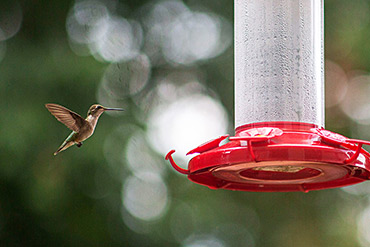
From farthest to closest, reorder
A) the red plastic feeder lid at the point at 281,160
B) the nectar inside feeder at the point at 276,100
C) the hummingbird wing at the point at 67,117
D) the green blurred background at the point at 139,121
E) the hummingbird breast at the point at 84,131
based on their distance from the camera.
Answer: the green blurred background at the point at 139,121 < the hummingbird breast at the point at 84,131 < the hummingbird wing at the point at 67,117 < the nectar inside feeder at the point at 276,100 < the red plastic feeder lid at the point at 281,160

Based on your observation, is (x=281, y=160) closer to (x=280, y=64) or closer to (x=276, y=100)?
(x=276, y=100)

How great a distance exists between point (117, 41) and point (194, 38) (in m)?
1.43

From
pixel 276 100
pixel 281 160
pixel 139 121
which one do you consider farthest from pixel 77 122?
pixel 139 121

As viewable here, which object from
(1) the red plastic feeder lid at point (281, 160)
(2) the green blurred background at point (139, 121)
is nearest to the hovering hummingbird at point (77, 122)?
(1) the red plastic feeder lid at point (281, 160)

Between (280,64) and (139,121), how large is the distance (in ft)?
17.3

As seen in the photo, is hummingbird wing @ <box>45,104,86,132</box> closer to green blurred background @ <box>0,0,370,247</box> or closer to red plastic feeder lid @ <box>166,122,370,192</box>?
red plastic feeder lid @ <box>166,122,370,192</box>

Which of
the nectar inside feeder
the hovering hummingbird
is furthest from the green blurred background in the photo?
the nectar inside feeder

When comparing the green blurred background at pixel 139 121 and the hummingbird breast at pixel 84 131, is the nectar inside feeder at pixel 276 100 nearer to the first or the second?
the hummingbird breast at pixel 84 131

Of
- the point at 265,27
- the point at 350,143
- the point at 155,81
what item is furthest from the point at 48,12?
the point at 350,143

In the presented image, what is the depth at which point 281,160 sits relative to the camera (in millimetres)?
2955

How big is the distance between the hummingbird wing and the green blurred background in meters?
3.14

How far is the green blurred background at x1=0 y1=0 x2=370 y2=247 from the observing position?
7.89 metres

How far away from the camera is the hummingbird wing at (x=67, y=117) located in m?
4.32

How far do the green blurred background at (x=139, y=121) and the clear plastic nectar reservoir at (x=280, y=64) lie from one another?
4470mm
